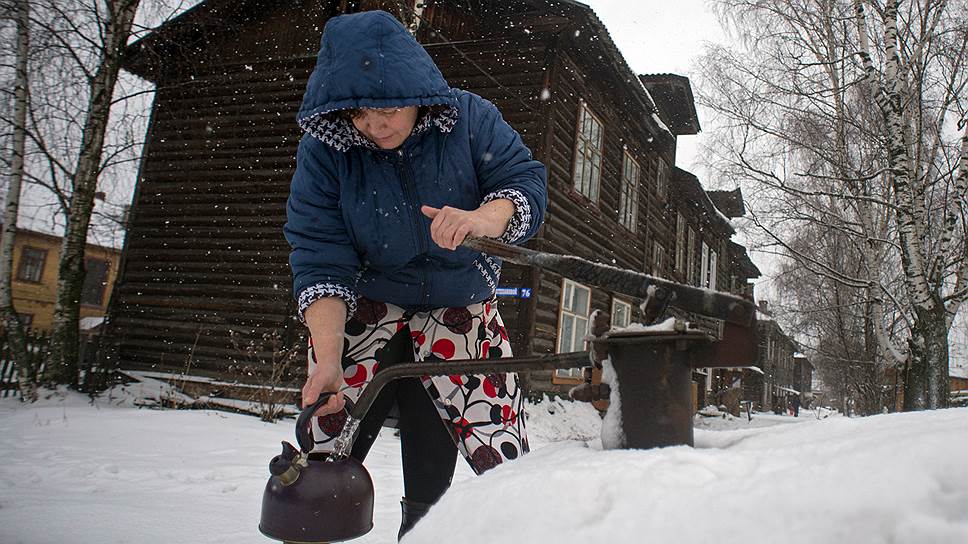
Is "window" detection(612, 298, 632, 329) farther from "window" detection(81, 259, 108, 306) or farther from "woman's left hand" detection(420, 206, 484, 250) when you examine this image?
"window" detection(81, 259, 108, 306)

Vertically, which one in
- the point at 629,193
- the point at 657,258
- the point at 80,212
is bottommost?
the point at 80,212

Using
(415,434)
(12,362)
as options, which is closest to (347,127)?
(415,434)

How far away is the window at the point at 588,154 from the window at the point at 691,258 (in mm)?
9619

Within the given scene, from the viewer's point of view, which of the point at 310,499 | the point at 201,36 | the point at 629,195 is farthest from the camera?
the point at 629,195

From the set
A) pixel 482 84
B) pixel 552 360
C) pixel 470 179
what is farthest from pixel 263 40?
pixel 552 360

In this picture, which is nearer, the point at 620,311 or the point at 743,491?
the point at 743,491

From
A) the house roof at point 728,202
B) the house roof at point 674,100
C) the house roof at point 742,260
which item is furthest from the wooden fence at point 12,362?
the house roof at point 742,260

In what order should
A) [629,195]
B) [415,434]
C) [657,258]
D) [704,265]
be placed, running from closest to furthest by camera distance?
[415,434], [629,195], [657,258], [704,265]

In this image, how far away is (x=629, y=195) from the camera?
14352mm

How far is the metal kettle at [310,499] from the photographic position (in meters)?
1.24

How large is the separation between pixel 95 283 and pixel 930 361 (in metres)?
37.1

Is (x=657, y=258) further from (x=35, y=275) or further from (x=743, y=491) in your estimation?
(x=35, y=275)

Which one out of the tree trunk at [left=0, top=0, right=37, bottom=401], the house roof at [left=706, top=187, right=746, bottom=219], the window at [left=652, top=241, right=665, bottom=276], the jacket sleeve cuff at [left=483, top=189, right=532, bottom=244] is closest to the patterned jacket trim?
the jacket sleeve cuff at [left=483, top=189, right=532, bottom=244]

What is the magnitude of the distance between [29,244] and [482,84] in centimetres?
2975
